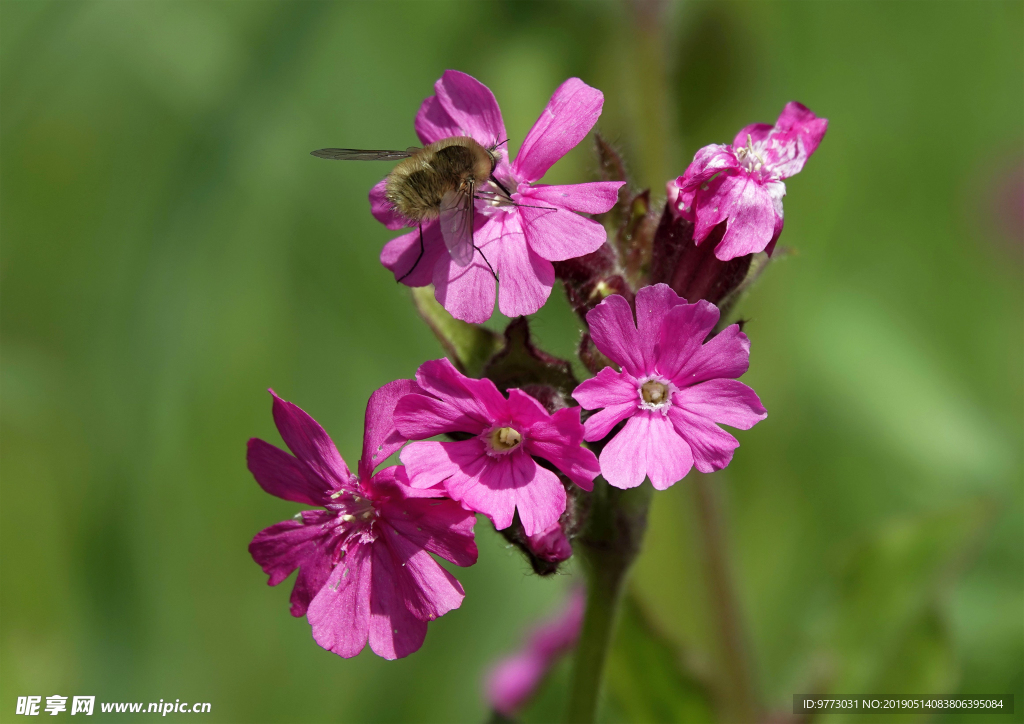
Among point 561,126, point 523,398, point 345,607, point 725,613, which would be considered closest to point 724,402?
point 523,398

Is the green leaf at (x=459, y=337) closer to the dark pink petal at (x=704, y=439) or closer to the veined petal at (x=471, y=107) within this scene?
the veined petal at (x=471, y=107)

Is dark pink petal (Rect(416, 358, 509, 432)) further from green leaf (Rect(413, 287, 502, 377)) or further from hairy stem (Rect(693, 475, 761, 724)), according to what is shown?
hairy stem (Rect(693, 475, 761, 724))

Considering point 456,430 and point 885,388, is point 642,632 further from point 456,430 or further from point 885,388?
point 885,388

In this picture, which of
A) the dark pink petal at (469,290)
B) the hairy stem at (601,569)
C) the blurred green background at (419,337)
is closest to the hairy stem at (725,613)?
the blurred green background at (419,337)

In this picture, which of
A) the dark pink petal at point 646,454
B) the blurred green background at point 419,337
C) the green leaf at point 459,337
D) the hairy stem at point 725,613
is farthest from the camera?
the blurred green background at point 419,337

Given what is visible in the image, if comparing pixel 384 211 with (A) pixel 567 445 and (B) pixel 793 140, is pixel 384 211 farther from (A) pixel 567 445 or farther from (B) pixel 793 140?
(B) pixel 793 140

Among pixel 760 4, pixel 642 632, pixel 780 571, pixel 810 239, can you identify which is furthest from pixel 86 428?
pixel 760 4
